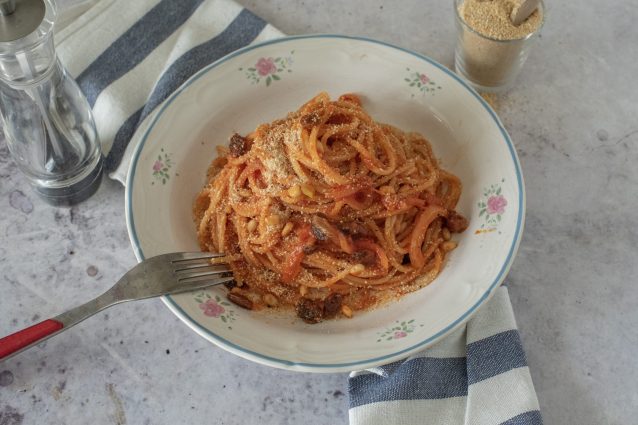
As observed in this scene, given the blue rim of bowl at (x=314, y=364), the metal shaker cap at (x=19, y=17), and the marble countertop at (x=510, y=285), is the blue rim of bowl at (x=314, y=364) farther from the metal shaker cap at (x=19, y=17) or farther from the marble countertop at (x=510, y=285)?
the metal shaker cap at (x=19, y=17)

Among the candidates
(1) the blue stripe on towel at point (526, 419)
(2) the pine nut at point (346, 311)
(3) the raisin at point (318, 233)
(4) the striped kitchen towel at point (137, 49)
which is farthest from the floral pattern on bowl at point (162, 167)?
(1) the blue stripe on towel at point (526, 419)

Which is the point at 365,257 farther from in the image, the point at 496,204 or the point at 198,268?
the point at 198,268

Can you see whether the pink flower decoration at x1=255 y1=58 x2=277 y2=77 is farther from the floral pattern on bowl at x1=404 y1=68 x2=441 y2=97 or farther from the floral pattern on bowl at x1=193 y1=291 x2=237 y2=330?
the floral pattern on bowl at x1=193 y1=291 x2=237 y2=330

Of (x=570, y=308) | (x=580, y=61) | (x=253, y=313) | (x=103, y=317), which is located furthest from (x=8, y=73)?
(x=580, y=61)

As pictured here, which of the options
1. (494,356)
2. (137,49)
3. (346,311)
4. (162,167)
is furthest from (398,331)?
(137,49)

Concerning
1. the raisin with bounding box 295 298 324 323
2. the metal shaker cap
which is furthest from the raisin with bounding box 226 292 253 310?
the metal shaker cap

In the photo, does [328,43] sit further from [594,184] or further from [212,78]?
[594,184]
